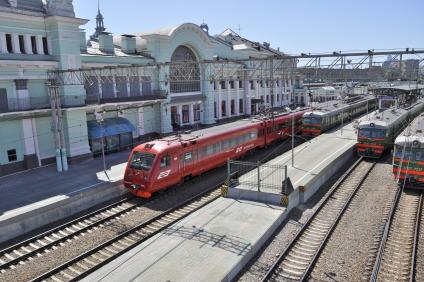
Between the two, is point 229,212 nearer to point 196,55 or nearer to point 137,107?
point 137,107

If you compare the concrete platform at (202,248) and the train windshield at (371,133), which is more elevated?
the train windshield at (371,133)

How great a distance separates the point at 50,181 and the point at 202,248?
13.8m

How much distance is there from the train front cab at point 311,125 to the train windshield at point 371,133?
794 centimetres

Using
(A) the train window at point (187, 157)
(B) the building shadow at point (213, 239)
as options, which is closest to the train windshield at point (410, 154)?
(B) the building shadow at point (213, 239)

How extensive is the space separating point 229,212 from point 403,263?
6896 millimetres

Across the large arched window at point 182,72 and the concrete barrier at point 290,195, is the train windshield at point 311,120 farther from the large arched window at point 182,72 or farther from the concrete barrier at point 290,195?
the concrete barrier at point 290,195

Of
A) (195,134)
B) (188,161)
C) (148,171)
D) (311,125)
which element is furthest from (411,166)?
(311,125)

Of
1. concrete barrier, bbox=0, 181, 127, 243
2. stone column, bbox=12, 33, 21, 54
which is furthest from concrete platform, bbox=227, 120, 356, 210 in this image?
stone column, bbox=12, 33, 21, 54

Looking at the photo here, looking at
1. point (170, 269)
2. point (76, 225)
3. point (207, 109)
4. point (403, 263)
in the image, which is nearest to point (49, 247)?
point (76, 225)

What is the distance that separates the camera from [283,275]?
37.5ft

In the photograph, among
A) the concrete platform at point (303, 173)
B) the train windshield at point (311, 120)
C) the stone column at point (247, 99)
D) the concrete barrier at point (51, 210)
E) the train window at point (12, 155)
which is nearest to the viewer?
the concrete barrier at point (51, 210)

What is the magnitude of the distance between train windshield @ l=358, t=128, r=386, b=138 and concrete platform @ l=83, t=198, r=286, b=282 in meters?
13.7

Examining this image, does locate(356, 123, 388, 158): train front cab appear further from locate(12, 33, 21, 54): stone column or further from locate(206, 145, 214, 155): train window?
locate(12, 33, 21, 54): stone column

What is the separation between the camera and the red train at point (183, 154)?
18.5m
